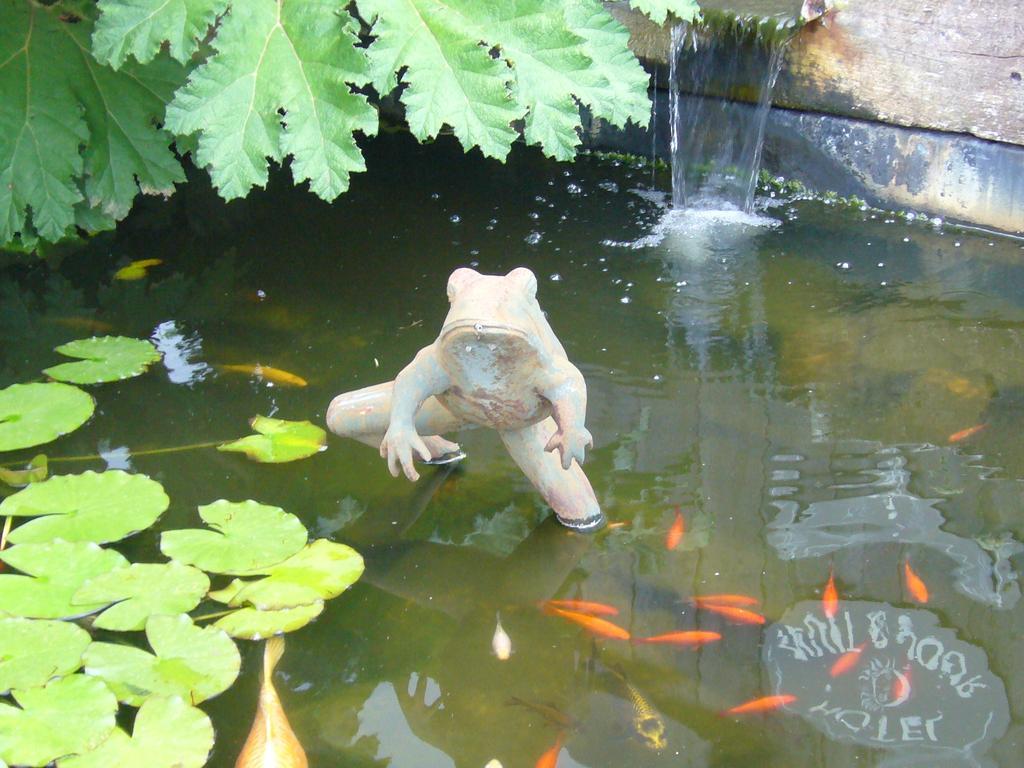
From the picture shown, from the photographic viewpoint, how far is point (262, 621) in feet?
8.14

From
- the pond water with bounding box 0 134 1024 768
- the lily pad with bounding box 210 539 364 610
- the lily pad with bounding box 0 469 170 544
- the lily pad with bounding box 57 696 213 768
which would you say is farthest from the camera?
the lily pad with bounding box 0 469 170 544

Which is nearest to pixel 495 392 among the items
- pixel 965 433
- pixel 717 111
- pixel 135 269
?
pixel 965 433

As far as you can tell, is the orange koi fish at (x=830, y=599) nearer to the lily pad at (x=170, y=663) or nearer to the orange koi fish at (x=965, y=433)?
the orange koi fish at (x=965, y=433)

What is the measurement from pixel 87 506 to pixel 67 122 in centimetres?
168

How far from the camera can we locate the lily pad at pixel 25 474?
3.05 meters

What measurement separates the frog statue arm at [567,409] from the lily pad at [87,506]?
41.4 inches

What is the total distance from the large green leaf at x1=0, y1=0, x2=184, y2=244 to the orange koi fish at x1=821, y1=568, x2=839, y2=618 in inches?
108

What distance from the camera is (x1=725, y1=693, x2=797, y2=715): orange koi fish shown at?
2.27m

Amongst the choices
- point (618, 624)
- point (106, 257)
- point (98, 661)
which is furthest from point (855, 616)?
point (106, 257)

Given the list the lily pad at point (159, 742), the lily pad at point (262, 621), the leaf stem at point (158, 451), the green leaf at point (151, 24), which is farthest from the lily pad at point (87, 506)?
the green leaf at point (151, 24)

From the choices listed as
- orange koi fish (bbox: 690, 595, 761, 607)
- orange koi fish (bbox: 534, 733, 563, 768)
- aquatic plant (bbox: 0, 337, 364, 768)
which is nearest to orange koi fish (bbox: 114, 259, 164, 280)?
aquatic plant (bbox: 0, 337, 364, 768)

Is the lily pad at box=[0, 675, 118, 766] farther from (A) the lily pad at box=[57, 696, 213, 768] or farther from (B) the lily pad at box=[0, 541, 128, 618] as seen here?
(B) the lily pad at box=[0, 541, 128, 618]

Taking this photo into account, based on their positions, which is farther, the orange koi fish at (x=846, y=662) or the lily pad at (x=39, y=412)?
the lily pad at (x=39, y=412)

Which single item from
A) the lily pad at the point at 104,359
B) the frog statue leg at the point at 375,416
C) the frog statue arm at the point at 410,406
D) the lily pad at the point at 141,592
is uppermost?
the frog statue arm at the point at 410,406
